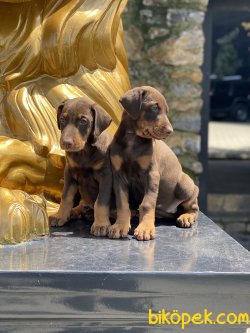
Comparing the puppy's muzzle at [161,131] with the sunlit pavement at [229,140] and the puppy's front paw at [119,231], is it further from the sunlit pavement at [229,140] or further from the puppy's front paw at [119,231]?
the sunlit pavement at [229,140]

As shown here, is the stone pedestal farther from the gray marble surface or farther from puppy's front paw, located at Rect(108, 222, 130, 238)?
puppy's front paw, located at Rect(108, 222, 130, 238)

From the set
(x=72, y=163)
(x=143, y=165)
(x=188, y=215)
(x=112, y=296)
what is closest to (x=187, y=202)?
(x=188, y=215)

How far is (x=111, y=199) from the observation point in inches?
57.0

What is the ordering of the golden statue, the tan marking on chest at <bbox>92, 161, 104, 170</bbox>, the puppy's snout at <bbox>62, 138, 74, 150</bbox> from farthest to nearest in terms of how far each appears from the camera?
the golden statue → the tan marking on chest at <bbox>92, 161, 104, 170</bbox> → the puppy's snout at <bbox>62, 138, 74, 150</bbox>

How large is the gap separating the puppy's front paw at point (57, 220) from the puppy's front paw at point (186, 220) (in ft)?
0.93

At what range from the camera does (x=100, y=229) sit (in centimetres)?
139

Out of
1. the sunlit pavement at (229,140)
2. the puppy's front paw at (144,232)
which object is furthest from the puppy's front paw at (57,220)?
the sunlit pavement at (229,140)

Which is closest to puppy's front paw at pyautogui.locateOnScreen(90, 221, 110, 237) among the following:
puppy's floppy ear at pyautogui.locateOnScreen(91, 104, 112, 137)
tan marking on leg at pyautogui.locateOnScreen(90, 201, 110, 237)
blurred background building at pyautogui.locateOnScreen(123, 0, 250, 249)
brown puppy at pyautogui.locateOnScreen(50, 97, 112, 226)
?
tan marking on leg at pyautogui.locateOnScreen(90, 201, 110, 237)

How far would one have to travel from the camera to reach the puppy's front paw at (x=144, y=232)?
135cm

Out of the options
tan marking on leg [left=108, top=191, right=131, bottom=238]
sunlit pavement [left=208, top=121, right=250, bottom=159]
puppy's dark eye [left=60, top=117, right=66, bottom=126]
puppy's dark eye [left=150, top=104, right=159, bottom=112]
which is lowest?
sunlit pavement [left=208, top=121, right=250, bottom=159]

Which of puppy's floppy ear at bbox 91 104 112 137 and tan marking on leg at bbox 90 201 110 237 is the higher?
puppy's floppy ear at bbox 91 104 112 137

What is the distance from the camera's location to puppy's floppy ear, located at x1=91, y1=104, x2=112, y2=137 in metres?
1.35

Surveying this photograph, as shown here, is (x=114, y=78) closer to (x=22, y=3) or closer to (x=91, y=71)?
(x=91, y=71)

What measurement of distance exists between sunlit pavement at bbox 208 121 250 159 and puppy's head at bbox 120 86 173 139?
5087 millimetres
